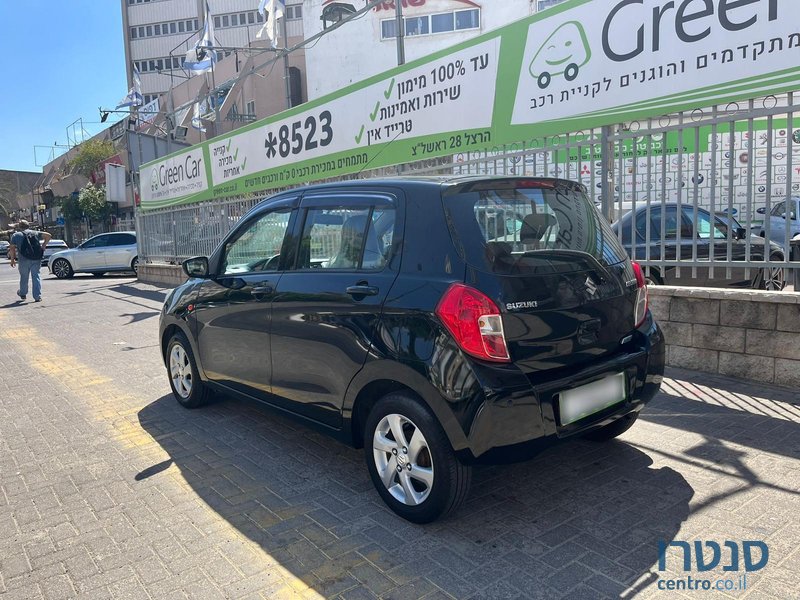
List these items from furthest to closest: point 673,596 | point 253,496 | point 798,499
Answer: point 253,496, point 798,499, point 673,596

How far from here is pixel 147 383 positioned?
20.6 feet

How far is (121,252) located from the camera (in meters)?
21.5

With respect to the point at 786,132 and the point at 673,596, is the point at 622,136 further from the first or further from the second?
the point at 673,596

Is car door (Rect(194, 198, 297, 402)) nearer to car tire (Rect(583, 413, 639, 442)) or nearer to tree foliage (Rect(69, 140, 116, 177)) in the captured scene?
car tire (Rect(583, 413, 639, 442))

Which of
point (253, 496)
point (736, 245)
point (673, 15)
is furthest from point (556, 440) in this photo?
point (673, 15)

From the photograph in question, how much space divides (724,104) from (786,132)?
570 mm

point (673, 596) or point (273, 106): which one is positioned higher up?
point (273, 106)

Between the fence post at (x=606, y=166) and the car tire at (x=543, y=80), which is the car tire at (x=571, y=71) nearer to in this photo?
the car tire at (x=543, y=80)

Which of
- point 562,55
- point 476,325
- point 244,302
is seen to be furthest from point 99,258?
point 476,325

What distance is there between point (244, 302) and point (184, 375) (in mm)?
1344

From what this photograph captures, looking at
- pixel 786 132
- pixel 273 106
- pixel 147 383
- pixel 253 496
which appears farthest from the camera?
pixel 273 106

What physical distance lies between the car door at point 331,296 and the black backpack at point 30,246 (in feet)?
37.6

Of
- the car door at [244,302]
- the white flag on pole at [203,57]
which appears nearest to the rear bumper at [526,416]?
the car door at [244,302]

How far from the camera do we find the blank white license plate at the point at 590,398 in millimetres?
3018
